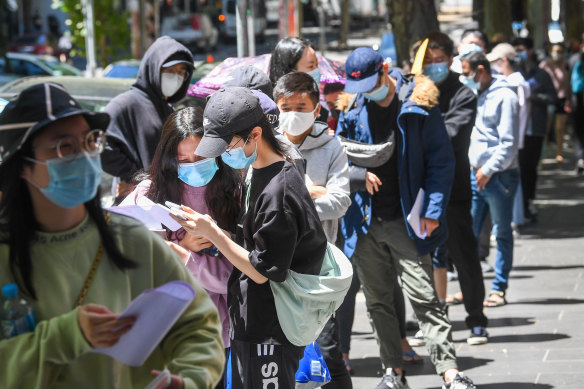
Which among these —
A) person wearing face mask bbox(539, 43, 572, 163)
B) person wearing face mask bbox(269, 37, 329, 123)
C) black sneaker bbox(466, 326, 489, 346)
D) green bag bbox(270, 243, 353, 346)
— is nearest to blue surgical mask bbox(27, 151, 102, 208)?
green bag bbox(270, 243, 353, 346)

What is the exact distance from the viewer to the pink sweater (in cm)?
457

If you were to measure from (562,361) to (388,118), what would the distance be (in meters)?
2.08

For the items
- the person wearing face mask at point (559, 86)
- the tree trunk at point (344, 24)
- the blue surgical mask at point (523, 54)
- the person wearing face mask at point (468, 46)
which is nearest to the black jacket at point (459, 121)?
the person wearing face mask at point (468, 46)

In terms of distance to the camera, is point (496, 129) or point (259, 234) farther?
point (496, 129)

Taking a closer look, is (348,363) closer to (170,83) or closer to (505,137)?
(170,83)

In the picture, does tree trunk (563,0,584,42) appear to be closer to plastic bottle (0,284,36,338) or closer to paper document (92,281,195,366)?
paper document (92,281,195,366)

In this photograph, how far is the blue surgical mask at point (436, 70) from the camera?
7.28 metres

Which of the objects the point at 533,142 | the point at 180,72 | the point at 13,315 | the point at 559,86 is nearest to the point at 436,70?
the point at 180,72

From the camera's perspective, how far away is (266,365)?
4289mm

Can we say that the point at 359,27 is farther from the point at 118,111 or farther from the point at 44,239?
the point at 44,239

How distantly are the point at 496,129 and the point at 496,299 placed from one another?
55.7 inches

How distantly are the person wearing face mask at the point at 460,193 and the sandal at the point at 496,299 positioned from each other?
3.78 ft

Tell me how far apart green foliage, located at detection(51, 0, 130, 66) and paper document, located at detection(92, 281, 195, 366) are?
76.5 feet

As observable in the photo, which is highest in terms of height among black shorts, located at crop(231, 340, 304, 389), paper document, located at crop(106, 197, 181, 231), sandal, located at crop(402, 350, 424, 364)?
paper document, located at crop(106, 197, 181, 231)
